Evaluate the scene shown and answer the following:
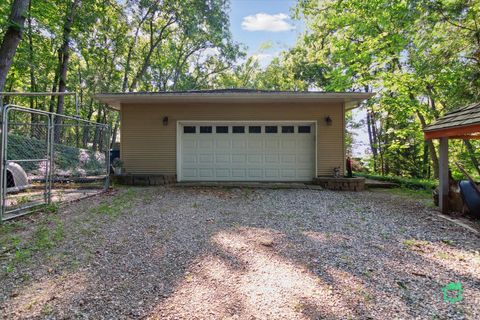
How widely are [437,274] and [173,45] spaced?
20428 mm

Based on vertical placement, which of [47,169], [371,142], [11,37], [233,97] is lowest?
[47,169]

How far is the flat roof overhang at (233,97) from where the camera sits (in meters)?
7.47

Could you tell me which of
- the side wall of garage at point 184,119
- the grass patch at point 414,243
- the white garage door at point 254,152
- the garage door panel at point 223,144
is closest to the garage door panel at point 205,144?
the white garage door at point 254,152

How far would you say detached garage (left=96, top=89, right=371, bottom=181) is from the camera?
26.7ft

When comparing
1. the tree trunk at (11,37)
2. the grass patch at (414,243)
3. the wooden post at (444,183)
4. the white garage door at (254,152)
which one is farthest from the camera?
the white garage door at (254,152)

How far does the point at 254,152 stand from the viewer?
8.28 m

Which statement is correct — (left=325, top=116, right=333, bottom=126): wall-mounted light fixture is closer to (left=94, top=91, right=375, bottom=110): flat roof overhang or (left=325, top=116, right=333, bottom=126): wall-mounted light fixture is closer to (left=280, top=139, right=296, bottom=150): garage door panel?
(left=94, top=91, right=375, bottom=110): flat roof overhang

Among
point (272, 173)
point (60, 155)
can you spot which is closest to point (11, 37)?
point (60, 155)

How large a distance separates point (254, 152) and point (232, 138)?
2.72ft

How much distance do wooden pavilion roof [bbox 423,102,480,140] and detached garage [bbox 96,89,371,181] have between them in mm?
3001

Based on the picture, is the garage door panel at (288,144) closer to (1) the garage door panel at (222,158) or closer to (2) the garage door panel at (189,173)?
(1) the garage door panel at (222,158)

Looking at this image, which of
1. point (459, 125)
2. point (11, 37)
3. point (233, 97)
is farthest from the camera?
point (233, 97)

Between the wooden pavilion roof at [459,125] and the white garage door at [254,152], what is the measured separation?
3.43m

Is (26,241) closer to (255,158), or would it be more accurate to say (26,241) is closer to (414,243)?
(414,243)
